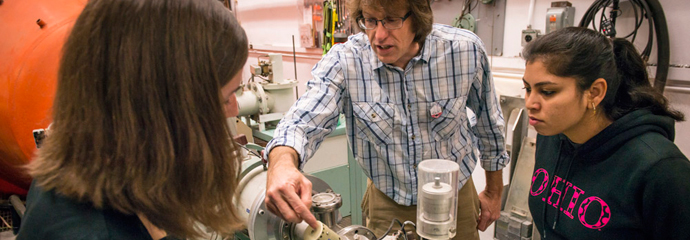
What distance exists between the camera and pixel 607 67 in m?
1.06

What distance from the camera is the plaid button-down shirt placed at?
1.23 m

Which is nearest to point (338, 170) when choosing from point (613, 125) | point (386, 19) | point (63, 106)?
point (386, 19)

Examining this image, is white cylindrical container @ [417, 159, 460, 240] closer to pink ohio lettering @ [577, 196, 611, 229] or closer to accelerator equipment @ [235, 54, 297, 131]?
pink ohio lettering @ [577, 196, 611, 229]

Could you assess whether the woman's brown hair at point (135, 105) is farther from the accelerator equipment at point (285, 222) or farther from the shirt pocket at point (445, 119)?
the shirt pocket at point (445, 119)

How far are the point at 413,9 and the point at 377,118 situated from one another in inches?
13.2

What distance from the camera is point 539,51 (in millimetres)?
1121

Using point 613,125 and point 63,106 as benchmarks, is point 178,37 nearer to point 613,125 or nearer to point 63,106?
point 63,106

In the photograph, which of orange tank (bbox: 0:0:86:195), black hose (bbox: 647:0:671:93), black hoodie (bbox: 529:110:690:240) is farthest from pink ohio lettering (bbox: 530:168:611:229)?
orange tank (bbox: 0:0:86:195)

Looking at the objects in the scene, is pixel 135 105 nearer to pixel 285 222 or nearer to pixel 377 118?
pixel 285 222

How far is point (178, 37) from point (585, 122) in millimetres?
1052

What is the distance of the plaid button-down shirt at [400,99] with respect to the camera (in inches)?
48.6

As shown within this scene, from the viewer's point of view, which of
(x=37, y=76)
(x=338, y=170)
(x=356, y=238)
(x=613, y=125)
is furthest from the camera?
(x=338, y=170)

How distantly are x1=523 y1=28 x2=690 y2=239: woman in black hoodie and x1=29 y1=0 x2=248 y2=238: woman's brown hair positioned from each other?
0.89m

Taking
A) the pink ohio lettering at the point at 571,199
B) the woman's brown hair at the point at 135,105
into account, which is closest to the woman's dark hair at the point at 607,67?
the pink ohio lettering at the point at 571,199
